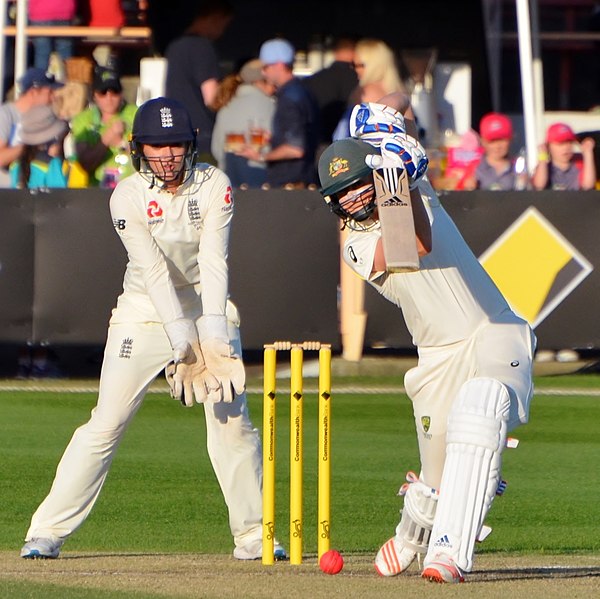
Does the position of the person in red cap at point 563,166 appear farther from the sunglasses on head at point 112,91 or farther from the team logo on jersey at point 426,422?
the team logo on jersey at point 426,422

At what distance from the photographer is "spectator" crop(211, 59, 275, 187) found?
14062mm

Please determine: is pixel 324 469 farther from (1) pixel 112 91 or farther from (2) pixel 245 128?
(1) pixel 112 91

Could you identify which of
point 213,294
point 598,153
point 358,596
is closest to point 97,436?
point 213,294

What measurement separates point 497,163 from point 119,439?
25.2ft

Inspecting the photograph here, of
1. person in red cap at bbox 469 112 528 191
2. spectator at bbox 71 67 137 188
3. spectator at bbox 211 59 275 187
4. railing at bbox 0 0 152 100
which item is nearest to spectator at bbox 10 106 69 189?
spectator at bbox 71 67 137 188

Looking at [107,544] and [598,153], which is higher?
[598,153]

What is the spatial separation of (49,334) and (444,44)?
8.21 meters

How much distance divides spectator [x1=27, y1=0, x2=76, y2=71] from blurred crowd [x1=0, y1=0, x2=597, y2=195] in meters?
2.04

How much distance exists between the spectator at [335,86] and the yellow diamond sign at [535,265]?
2.21 m

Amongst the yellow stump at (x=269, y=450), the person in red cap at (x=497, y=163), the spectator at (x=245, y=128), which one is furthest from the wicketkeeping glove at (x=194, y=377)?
the person in red cap at (x=497, y=163)

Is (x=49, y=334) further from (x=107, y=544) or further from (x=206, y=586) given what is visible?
(x=206, y=586)

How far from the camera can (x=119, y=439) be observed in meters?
7.41

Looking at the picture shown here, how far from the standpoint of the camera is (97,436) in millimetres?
7336

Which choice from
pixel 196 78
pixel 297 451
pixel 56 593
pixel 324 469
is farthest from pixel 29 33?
pixel 56 593
